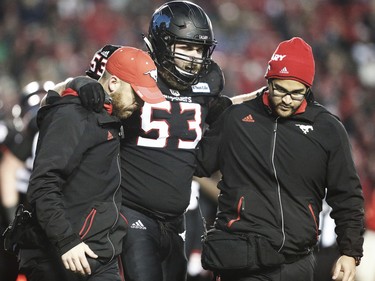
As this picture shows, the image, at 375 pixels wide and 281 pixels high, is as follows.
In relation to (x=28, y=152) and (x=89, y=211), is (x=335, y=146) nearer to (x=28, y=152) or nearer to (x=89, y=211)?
(x=89, y=211)

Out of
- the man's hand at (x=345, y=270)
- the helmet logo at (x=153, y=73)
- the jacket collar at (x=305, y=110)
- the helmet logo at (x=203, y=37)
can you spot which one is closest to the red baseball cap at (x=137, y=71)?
the helmet logo at (x=153, y=73)

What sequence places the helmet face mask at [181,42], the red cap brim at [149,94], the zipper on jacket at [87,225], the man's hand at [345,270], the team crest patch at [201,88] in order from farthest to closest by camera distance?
the team crest patch at [201,88] → the helmet face mask at [181,42] → the man's hand at [345,270] → the red cap brim at [149,94] → the zipper on jacket at [87,225]

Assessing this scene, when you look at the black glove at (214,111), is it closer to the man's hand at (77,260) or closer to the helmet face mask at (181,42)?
the helmet face mask at (181,42)

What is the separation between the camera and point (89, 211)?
4766mm

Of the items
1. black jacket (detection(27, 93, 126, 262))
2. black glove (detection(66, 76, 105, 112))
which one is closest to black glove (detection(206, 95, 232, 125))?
black jacket (detection(27, 93, 126, 262))

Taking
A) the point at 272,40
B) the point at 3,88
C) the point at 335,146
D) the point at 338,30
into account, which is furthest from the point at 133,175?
the point at 338,30

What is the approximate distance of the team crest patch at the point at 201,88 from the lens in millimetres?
5633

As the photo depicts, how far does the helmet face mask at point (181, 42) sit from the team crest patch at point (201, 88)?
7 cm

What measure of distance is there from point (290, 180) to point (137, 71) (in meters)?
1.03

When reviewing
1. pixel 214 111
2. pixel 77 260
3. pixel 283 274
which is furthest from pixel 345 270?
pixel 77 260

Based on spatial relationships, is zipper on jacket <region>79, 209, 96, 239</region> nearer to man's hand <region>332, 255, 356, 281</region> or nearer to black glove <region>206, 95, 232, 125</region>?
black glove <region>206, 95, 232, 125</region>

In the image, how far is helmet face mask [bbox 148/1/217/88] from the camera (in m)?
5.50

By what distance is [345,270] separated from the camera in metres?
5.08

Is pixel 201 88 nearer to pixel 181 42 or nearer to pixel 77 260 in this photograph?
pixel 181 42
